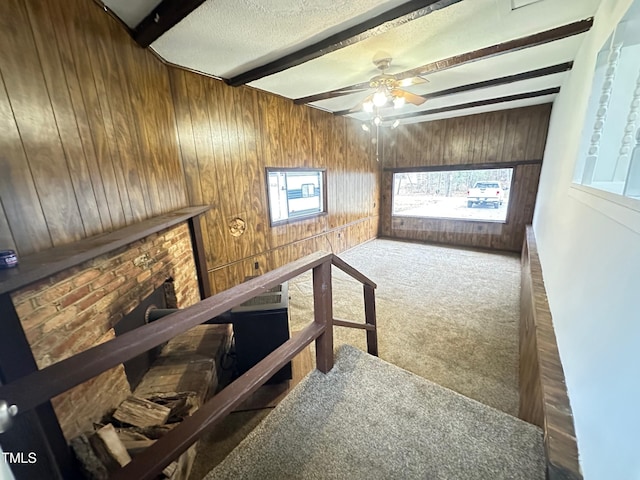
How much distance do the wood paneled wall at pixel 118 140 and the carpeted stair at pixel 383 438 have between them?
1.46 m

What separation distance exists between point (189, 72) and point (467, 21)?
2.61m

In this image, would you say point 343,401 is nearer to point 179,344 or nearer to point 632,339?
point 632,339

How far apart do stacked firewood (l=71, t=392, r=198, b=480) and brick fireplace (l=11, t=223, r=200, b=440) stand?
0.08m

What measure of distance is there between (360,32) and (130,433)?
10.3ft

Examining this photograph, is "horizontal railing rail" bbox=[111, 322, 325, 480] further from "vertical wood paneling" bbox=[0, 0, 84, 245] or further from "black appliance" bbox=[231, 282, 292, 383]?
"vertical wood paneling" bbox=[0, 0, 84, 245]

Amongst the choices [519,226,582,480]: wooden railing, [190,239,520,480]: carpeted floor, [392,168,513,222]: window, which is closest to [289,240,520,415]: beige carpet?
[190,239,520,480]: carpeted floor

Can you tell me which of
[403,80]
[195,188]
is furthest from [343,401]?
[403,80]

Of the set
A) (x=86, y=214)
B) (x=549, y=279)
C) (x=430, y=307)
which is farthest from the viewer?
(x=430, y=307)

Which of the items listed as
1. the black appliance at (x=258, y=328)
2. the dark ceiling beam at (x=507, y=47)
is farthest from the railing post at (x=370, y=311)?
the dark ceiling beam at (x=507, y=47)

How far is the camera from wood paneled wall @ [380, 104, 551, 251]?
186 inches

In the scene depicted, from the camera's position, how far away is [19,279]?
2.84 ft

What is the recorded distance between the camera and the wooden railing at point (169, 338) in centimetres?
54

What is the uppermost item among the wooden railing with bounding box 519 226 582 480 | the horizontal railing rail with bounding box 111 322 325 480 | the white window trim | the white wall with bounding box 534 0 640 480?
the white window trim

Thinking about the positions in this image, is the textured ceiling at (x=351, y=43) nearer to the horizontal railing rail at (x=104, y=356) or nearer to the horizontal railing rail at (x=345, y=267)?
the horizontal railing rail at (x=345, y=267)
